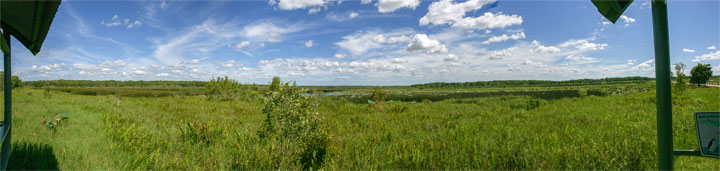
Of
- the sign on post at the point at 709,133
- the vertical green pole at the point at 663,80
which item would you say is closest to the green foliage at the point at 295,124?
the vertical green pole at the point at 663,80

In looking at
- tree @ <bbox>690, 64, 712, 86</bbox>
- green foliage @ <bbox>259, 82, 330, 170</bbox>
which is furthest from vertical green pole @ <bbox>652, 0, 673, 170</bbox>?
tree @ <bbox>690, 64, 712, 86</bbox>

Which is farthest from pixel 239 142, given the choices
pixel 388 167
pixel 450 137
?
pixel 450 137

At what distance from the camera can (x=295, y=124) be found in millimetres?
4223

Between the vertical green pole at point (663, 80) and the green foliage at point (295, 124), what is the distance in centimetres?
387

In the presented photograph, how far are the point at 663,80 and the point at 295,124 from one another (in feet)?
13.4

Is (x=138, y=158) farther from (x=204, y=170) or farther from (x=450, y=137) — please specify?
(x=450, y=137)

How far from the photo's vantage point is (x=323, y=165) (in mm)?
4727

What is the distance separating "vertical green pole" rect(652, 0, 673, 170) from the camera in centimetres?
112

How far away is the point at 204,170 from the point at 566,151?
6.96 m

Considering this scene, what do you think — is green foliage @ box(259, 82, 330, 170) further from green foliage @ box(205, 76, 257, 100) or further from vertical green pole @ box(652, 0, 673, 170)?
green foliage @ box(205, 76, 257, 100)

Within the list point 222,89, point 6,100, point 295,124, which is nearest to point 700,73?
point 295,124

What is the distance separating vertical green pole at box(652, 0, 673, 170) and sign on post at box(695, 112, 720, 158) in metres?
0.20

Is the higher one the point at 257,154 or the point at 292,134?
the point at 292,134

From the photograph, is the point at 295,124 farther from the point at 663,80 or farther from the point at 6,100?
the point at 663,80
